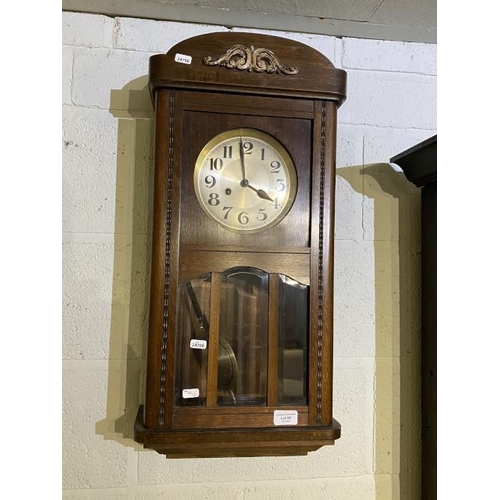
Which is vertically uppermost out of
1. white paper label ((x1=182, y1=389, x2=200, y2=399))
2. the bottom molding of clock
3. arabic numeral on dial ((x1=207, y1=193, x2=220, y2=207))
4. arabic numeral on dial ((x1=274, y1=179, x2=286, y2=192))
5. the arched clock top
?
the arched clock top

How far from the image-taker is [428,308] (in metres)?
1.16

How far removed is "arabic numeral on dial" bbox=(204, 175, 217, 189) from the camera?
100 cm

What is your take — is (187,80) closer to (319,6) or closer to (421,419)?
(319,6)

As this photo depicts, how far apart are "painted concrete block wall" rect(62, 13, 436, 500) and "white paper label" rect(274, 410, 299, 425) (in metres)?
0.22

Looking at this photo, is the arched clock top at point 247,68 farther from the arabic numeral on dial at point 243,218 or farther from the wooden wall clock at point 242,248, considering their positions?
the arabic numeral on dial at point 243,218

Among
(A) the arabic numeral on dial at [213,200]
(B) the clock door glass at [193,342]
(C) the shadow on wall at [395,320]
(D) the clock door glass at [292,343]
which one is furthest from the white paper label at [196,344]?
(C) the shadow on wall at [395,320]

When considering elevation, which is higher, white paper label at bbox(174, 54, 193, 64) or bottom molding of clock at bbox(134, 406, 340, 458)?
white paper label at bbox(174, 54, 193, 64)

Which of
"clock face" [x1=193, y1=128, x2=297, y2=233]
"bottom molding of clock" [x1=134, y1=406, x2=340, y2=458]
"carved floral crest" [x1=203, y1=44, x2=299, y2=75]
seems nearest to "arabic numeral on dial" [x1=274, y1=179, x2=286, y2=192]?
"clock face" [x1=193, y1=128, x2=297, y2=233]

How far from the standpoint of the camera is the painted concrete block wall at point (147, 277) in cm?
111

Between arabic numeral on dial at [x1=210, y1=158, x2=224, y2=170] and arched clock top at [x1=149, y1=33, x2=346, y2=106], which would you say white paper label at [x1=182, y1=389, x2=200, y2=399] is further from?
arched clock top at [x1=149, y1=33, x2=346, y2=106]

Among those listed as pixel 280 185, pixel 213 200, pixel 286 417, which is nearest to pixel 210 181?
pixel 213 200
